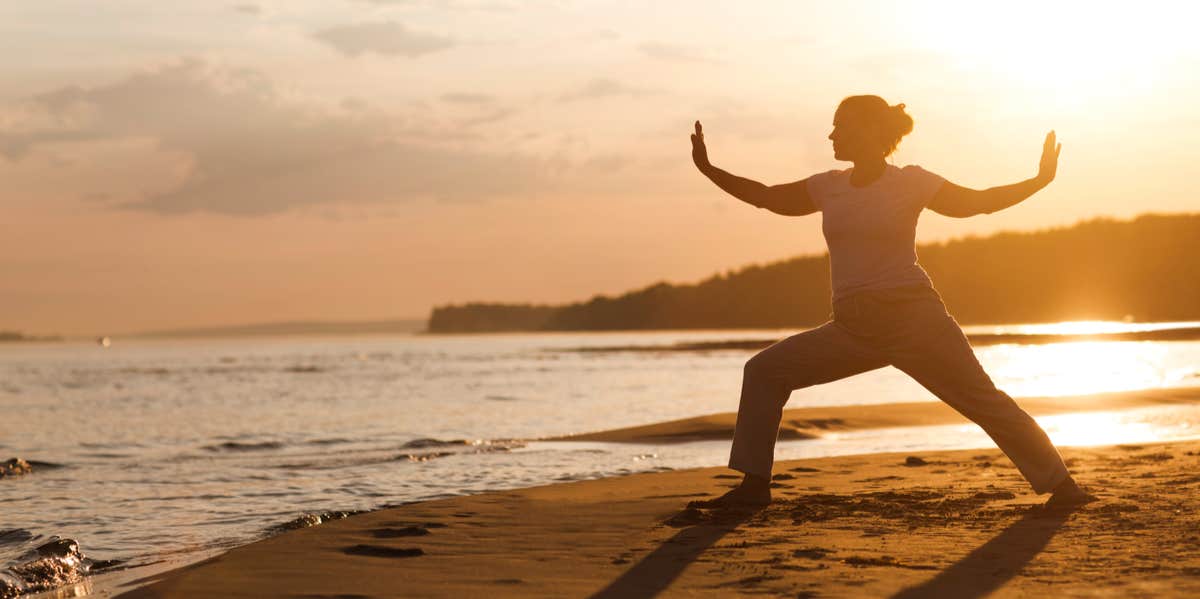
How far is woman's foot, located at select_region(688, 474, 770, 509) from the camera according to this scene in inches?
274

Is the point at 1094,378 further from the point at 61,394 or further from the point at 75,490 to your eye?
the point at 61,394

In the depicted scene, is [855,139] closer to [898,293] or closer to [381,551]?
[898,293]

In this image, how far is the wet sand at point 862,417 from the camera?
14.2 m

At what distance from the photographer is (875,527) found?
20.3 feet

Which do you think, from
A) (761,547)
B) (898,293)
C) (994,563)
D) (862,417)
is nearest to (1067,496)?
(898,293)

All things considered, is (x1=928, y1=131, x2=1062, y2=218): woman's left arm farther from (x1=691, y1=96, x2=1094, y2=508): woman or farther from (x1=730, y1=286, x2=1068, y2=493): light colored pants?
(x1=730, y1=286, x2=1068, y2=493): light colored pants

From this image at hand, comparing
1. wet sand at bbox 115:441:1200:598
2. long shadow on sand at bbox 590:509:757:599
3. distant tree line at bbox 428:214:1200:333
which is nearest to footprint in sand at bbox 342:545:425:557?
wet sand at bbox 115:441:1200:598

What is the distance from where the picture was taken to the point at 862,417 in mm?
15562

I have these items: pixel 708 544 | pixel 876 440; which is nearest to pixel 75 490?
pixel 708 544

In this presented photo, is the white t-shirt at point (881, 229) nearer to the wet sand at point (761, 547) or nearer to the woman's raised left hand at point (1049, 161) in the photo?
the woman's raised left hand at point (1049, 161)

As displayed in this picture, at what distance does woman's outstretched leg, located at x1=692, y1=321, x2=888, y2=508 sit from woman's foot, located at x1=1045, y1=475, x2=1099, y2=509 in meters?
1.13

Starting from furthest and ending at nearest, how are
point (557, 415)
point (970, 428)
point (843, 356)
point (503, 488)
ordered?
1. point (557, 415)
2. point (970, 428)
3. point (503, 488)
4. point (843, 356)

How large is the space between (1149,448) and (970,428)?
4.44 metres

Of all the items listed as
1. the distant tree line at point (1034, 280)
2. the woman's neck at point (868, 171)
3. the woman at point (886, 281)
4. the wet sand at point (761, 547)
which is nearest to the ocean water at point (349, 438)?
the wet sand at point (761, 547)
